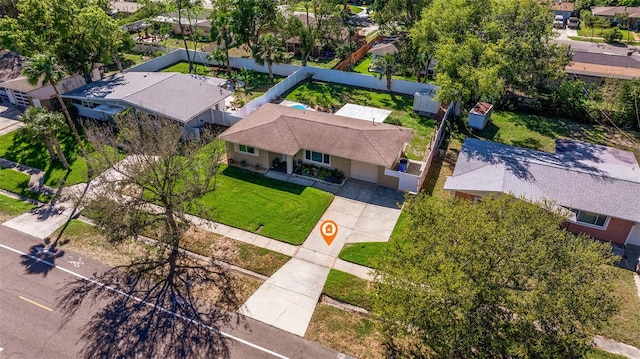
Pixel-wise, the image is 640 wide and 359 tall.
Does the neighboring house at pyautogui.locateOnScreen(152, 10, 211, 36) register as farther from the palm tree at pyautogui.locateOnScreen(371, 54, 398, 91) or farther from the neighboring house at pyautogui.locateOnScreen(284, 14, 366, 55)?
the palm tree at pyautogui.locateOnScreen(371, 54, 398, 91)

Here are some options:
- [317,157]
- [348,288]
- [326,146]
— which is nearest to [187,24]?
[317,157]

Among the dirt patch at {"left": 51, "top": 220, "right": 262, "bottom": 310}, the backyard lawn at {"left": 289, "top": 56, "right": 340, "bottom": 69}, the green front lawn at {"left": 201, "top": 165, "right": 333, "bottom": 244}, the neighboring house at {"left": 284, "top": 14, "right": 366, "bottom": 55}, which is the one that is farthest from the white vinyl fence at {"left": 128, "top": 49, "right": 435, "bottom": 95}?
the dirt patch at {"left": 51, "top": 220, "right": 262, "bottom": 310}

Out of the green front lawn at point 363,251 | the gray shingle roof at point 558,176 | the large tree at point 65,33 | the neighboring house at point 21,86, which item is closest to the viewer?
the green front lawn at point 363,251

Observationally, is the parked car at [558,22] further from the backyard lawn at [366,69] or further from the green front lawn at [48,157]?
the green front lawn at [48,157]

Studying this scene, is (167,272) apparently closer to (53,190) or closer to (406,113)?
(53,190)

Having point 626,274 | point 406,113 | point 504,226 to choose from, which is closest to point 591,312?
point 504,226

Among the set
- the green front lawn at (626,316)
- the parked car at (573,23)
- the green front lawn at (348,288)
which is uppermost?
the parked car at (573,23)

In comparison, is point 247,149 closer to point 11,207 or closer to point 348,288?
point 348,288

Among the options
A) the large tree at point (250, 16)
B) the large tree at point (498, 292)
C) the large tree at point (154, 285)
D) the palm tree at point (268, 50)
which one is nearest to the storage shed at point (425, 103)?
the palm tree at point (268, 50)
